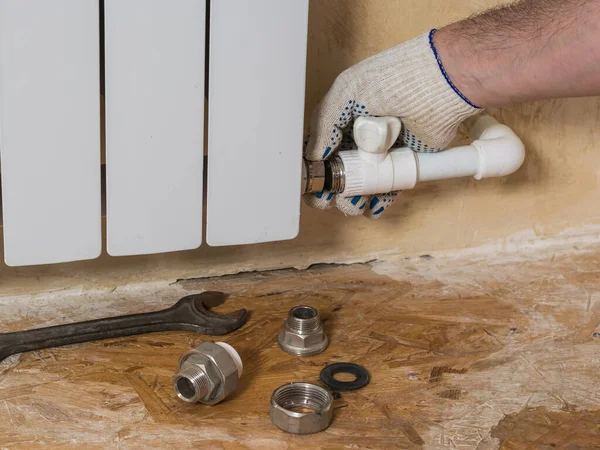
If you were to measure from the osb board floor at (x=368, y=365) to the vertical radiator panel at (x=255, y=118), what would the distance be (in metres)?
0.14

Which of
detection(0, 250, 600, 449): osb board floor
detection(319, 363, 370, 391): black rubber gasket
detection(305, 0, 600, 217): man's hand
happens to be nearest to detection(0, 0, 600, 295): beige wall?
detection(0, 250, 600, 449): osb board floor

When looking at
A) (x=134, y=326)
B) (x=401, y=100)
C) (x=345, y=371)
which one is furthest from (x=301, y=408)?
(x=401, y=100)

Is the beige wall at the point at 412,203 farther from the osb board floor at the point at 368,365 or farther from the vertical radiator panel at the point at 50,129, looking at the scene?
the vertical radiator panel at the point at 50,129

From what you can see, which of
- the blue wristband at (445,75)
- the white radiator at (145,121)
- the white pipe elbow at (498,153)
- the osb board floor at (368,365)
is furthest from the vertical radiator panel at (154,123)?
the white pipe elbow at (498,153)

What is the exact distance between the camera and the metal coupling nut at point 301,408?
26.8 inches

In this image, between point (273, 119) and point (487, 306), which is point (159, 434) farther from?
point (487, 306)

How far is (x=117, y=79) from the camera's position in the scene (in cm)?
71

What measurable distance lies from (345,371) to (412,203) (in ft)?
1.18

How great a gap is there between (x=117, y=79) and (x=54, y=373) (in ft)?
0.99

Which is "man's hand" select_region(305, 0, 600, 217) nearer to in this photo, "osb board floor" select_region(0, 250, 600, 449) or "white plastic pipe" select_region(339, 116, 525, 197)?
"white plastic pipe" select_region(339, 116, 525, 197)

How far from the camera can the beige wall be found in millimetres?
955

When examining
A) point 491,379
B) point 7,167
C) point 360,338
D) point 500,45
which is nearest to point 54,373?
point 7,167

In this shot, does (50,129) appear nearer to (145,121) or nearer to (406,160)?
(145,121)

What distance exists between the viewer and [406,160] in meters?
0.88
